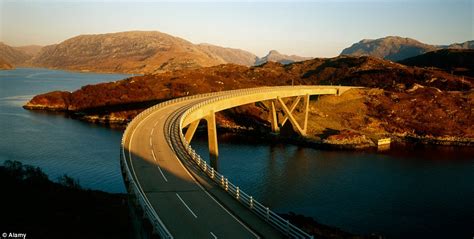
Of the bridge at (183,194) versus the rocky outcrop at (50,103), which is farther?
the rocky outcrop at (50,103)

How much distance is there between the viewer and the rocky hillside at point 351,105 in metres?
109

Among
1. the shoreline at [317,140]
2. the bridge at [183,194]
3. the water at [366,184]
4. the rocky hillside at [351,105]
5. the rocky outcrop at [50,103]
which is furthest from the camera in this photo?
the rocky outcrop at [50,103]

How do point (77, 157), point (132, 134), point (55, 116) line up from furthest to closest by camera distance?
point (55, 116)
point (77, 157)
point (132, 134)

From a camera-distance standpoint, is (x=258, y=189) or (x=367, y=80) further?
(x=367, y=80)

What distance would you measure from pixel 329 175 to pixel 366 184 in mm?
6380

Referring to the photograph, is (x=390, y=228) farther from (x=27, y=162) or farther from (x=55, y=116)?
(x=55, y=116)

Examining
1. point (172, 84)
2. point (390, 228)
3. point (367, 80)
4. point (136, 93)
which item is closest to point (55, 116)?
point (136, 93)

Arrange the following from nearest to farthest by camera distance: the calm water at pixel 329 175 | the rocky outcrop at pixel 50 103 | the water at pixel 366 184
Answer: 1. the water at pixel 366 184
2. the calm water at pixel 329 175
3. the rocky outcrop at pixel 50 103

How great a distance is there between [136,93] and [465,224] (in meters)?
119

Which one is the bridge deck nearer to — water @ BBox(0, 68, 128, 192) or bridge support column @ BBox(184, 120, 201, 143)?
bridge support column @ BBox(184, 120, 201, 143)

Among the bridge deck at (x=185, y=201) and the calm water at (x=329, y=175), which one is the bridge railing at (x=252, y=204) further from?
the calm water at (x=329, y=175)

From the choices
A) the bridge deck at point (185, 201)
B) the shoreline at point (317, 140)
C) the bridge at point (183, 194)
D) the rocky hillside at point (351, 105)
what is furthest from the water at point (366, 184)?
the bridge deck at point (185, 201)

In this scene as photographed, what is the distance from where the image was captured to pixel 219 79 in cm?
16688

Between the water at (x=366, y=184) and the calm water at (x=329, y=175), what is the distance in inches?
5.0
